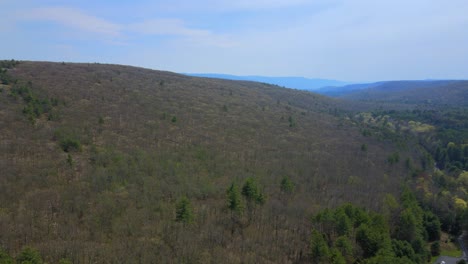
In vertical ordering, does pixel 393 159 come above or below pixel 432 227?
above

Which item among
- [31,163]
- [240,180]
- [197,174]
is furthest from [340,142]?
[31,163]

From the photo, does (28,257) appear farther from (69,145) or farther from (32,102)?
(32,102)

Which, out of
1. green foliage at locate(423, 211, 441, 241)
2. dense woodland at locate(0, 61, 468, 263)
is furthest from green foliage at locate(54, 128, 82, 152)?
green foliage at locate(423, 211, 441, 241)

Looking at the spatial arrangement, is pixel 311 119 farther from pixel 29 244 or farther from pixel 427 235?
pixel 29 244

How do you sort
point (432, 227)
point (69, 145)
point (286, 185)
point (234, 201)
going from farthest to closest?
point (432, 227) → point (286, 185) → point (69, 145) → point (234, 201)

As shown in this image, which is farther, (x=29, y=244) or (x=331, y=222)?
(x=331, y=222)

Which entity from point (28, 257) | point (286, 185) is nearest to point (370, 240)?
point (286, 185)
